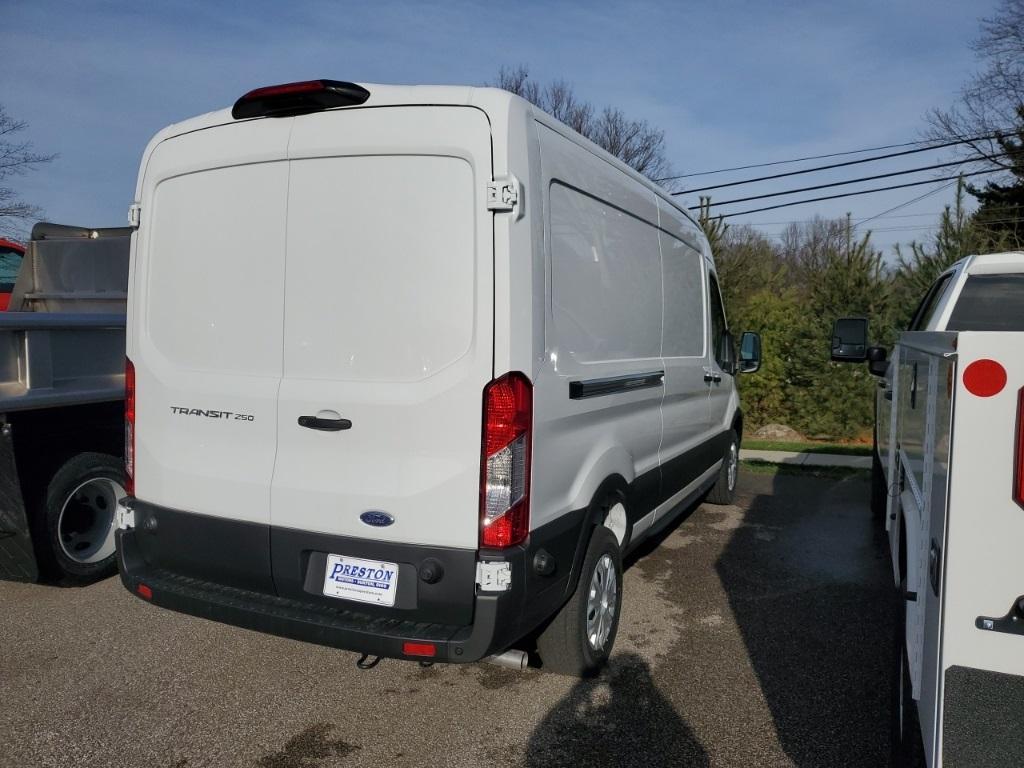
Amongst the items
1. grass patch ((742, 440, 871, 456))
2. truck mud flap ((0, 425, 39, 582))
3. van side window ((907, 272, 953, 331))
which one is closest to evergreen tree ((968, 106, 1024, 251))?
grass patch ((742, 440, 871, 456))

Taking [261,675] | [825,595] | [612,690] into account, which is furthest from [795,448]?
[261,675]

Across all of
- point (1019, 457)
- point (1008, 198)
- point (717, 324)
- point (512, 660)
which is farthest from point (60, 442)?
point (1008, 198)

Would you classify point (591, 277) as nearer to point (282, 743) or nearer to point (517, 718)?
point (517, 718)

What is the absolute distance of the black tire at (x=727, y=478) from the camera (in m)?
7.12

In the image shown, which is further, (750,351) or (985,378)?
(750,351)

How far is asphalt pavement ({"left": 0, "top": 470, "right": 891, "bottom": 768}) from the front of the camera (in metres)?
3.09

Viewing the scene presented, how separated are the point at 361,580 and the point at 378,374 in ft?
2.61

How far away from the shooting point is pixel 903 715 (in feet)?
8.52

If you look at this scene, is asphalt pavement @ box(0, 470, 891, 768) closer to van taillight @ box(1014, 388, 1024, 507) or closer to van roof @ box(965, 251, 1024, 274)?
van taillight @ box(1014, 388, 1024, 507)

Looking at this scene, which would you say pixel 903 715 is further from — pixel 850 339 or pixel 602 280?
pixel 850 339

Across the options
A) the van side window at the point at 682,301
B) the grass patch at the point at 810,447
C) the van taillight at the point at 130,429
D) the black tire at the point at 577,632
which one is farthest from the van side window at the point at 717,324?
the grass patch at the point at 810,447

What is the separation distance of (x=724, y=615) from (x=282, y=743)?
2.60 meters

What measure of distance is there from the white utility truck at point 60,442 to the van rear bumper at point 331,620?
117 cm

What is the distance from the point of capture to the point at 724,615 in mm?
4609
